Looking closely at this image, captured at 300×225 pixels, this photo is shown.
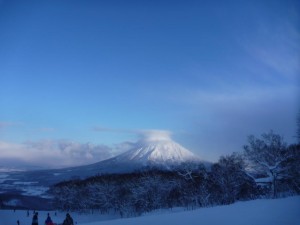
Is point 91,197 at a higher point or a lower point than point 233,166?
lower

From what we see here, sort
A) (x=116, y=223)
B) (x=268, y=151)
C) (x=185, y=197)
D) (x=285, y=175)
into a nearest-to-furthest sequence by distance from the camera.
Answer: (x=116, y=223) < (x=285, y=175) < (x=268, y=151) < (x=185, y=197)

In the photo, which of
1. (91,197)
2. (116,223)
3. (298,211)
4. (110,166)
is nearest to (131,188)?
(91,197)

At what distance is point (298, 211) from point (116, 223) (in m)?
8.72

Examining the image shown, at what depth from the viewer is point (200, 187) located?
4466 cm

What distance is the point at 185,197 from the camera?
153 ft

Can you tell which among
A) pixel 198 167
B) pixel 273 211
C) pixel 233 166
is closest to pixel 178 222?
pixel 273 211

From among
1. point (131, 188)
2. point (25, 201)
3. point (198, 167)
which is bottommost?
point (25, 201)

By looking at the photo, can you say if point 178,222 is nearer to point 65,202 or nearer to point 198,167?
point 198,167

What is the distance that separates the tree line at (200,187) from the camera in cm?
3325

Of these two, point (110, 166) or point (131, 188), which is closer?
point (131, 188)

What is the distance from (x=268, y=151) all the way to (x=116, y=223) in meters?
20.9

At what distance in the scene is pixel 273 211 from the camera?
51.5ft

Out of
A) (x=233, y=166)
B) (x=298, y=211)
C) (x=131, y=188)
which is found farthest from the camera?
(x=131, y=188)

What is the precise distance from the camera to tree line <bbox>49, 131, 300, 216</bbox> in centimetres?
3325
